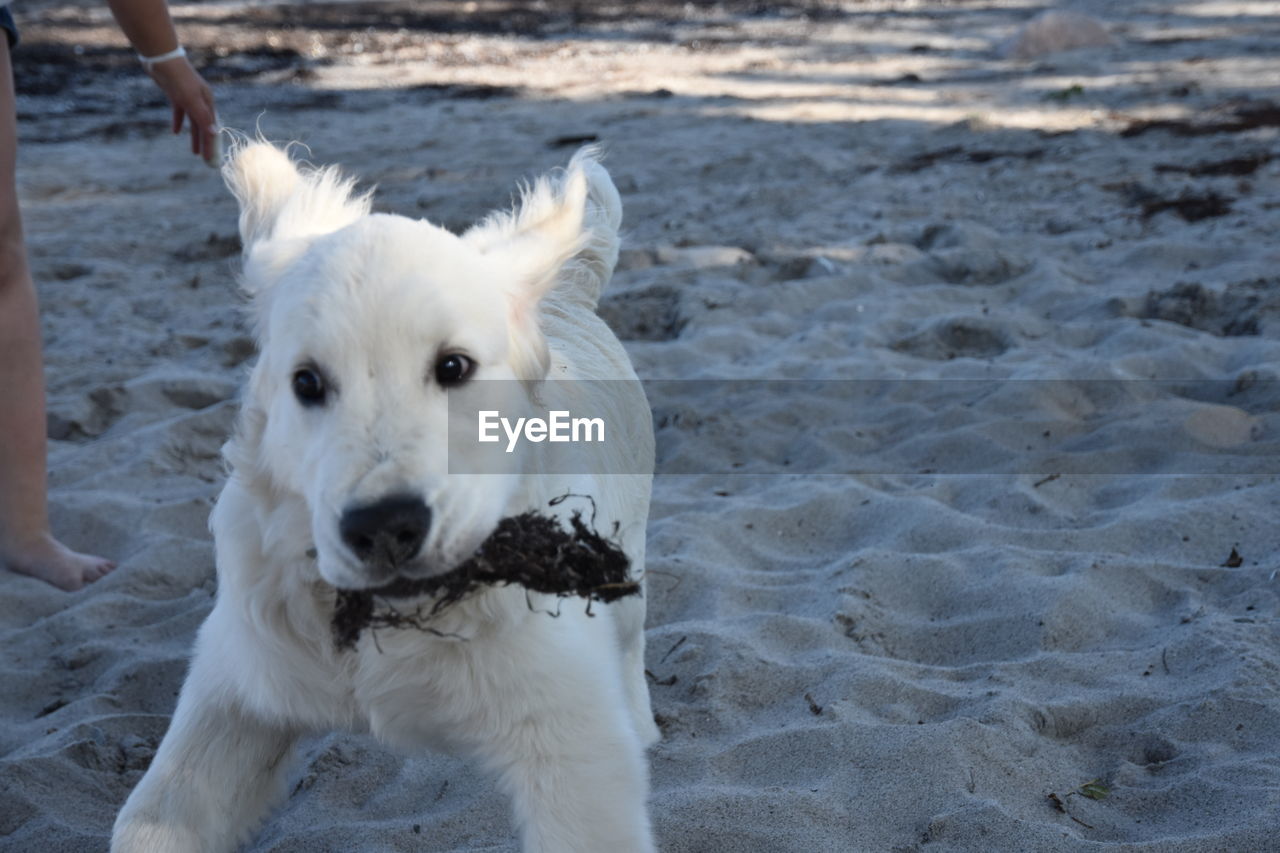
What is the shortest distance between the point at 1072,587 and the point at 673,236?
15.2 feet

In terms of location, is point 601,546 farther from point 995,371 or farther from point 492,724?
point 995,371

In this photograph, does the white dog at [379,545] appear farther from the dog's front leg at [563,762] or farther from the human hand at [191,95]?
the human hand at [191,95]

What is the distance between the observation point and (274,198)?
3053 millimetres

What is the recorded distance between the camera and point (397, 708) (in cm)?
270

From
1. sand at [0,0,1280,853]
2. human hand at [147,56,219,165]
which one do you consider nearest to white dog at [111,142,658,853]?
sand at [0,0,1280,853]

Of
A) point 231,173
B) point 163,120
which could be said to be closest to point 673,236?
point 231,173

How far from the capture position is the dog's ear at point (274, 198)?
3.01 metres

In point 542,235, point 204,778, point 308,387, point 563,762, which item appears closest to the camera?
point 308,387

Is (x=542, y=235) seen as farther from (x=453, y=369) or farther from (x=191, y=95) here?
(x=191, y=95)

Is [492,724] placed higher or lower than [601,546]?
lower

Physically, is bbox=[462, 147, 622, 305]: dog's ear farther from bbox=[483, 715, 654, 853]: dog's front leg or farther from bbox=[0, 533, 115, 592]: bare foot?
bbox=[0, 533, 115, 592]: bare foot

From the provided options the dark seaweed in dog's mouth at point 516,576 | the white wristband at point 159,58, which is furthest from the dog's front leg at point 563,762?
the white wristband at point 159,58

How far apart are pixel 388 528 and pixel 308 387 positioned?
0.42m

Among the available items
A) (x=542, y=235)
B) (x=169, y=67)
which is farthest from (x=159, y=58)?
(x=542, y=235)
